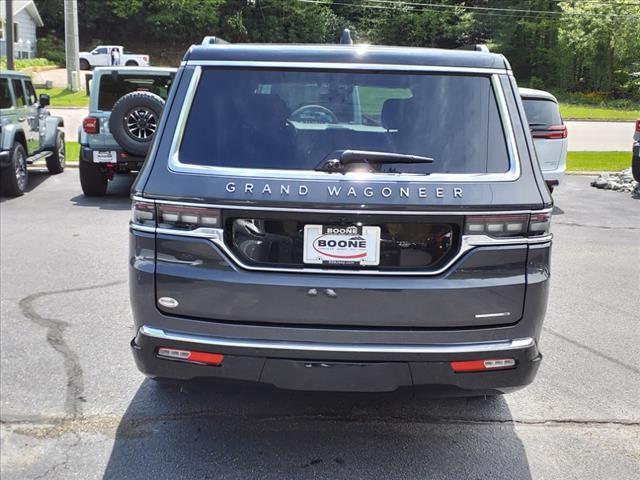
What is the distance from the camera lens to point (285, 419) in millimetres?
3617

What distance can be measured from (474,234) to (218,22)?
5617 centimetres

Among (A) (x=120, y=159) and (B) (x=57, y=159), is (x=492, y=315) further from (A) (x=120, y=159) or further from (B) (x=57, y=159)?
(B) (x=57, y=159)

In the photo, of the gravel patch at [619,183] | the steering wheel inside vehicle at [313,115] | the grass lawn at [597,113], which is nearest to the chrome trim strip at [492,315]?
the steering wheel inside vehicle at [313,115]

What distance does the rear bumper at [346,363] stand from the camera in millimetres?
2797

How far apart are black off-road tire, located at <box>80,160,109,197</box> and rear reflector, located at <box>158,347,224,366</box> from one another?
27.0 feet

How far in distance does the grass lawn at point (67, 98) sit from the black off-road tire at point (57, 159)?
16.0 m

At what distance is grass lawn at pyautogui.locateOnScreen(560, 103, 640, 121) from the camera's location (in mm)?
30703

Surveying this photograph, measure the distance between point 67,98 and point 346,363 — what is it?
30897 mm

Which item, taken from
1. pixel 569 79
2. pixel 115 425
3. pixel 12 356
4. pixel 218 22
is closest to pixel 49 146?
pixel 12 356

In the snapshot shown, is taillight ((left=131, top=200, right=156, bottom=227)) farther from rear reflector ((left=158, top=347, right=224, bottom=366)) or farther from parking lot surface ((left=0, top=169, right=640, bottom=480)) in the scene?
Result: parking lot surface ((left=0, top=169, right=640, bottom=480))

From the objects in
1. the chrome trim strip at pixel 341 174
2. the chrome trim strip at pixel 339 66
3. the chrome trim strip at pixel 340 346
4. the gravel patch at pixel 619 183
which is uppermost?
the chrome trim strip at pixel 339 66

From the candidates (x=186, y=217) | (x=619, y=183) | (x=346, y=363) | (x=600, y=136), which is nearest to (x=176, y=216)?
(x=186, y=217)

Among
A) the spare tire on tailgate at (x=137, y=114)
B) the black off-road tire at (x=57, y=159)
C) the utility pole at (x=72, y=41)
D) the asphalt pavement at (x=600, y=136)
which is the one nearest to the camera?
the spare tire on tailgate at (x=137, y=114)

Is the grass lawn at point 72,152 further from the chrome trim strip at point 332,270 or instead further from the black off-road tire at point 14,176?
the chrome trim strip at point 332,270
